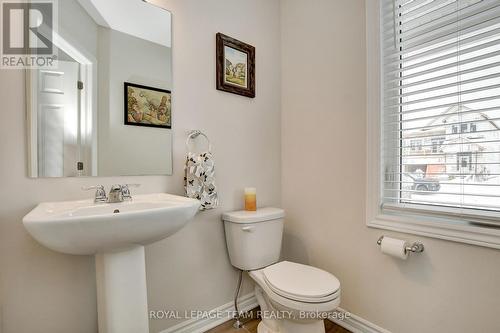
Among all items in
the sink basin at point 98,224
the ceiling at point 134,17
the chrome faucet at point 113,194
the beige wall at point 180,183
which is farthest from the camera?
the ceiling at point 134,17

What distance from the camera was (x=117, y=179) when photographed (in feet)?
4.13

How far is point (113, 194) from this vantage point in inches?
45.0

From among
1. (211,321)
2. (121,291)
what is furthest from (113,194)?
(211,321)

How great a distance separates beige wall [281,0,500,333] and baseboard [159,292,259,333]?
455 mm

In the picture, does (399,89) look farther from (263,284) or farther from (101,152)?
(101,152)

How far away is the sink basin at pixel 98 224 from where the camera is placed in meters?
0.79

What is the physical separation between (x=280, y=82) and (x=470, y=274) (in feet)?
5.40

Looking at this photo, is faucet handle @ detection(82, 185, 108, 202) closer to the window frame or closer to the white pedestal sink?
the white pedestal sink

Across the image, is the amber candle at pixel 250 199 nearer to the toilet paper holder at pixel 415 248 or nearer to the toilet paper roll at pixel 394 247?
the toilet paper roll at pixel 394 247

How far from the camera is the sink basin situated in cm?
79

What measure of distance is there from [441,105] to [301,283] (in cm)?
114

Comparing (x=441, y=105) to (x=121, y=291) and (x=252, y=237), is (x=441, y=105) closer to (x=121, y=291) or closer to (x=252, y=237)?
(x=252, y=237)

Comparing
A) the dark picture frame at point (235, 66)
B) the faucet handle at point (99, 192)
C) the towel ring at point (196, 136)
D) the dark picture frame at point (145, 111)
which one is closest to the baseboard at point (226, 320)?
the faucet handle at point (99, 192)

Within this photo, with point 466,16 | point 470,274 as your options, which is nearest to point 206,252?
point 470,274
